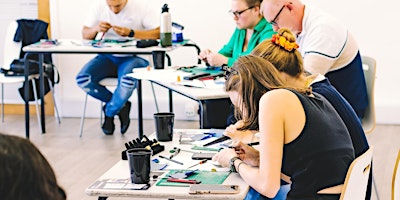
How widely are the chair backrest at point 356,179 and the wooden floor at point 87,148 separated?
2.00 meters

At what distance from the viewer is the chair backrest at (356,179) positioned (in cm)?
200

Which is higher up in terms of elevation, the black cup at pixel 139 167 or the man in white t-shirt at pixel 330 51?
the man in white t-shirt at pixel 330 51

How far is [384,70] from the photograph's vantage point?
228 inches

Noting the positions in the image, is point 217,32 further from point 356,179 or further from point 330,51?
point 356,179

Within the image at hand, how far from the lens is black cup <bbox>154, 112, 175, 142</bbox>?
280cm

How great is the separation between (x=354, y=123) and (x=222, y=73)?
1.71m

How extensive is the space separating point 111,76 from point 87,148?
67cm

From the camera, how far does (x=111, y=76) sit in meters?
5.54

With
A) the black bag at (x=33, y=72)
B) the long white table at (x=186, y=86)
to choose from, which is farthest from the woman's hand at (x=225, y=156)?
the black bag at (x=33, y=72)

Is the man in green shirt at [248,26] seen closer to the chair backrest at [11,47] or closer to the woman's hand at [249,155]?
the woman's hand at [249,155]

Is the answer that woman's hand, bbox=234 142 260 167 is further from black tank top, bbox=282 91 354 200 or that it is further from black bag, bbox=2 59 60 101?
black bag, bbox=2 59 60 101

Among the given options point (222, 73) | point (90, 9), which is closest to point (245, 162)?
point (222, 73)

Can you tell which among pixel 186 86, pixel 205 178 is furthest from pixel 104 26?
pixel 205 178

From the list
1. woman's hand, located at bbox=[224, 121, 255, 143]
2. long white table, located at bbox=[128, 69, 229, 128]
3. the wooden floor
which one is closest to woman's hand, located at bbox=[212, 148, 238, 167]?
woman's hand, located at bbox=[224, 121, 255, 143]
